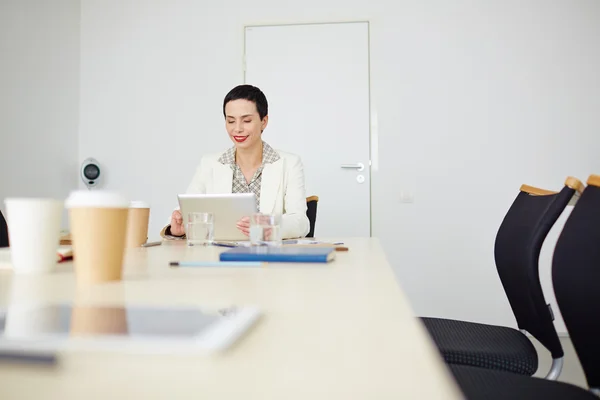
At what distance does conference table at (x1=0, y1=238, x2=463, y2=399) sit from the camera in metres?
0.32

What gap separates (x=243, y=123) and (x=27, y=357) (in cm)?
230

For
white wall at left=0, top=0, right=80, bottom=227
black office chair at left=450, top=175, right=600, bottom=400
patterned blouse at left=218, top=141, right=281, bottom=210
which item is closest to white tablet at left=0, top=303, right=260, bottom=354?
black office chair at left=450, top=175, right=600, bottom=400

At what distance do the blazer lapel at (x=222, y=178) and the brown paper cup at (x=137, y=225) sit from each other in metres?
0.93

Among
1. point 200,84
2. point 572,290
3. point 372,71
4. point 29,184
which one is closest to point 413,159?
point 372,71

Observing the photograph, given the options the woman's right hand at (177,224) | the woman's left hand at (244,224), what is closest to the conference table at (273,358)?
the woman's left hand at (244,224)

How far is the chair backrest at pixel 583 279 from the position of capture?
96 cm

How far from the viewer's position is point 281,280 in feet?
2.51

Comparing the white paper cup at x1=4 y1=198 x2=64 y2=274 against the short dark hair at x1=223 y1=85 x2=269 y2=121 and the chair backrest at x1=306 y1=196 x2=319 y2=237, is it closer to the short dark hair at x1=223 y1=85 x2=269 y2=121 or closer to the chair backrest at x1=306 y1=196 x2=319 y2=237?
the short dark hair at x1=223 y1=85 x2=269 y2=121

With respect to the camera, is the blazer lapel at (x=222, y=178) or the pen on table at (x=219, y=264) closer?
the pen on table at (x=219, y=264)

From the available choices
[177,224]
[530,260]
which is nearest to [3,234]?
[177,224]

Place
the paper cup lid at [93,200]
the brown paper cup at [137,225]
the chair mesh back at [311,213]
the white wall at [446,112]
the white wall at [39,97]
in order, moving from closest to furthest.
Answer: the paper cup lid at [93,200] → the brown paper cup at [137,225] → the chair mesh back at [311,213] → the white wall at [39,97] → the white wall at [446,112]

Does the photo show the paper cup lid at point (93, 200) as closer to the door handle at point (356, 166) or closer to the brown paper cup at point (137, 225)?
the brown paper cup at point (137, 225)

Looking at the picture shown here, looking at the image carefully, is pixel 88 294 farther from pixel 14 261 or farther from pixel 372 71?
pixel 372 71

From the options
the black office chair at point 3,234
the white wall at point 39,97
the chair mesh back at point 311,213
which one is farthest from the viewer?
the white wall at point 39,97
